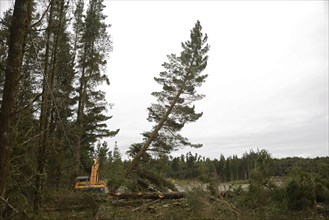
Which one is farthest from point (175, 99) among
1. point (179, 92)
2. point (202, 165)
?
point (202, 165)

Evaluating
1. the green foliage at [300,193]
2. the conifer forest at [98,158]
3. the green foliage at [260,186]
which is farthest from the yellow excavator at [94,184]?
the green foliage at [300,193]

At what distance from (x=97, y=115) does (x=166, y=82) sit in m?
5.80

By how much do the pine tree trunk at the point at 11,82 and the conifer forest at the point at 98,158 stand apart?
13 mm

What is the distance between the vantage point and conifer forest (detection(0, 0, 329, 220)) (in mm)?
4836

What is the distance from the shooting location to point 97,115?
70.8 ft

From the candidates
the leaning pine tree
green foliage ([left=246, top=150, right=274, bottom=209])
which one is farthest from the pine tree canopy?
green foliage ([left=246, top=150, right=274, bottom=209])

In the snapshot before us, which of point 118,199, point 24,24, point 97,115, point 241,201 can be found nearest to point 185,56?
point 97,115

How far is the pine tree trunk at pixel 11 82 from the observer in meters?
3.76

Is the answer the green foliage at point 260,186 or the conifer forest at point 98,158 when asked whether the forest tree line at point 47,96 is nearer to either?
the conifer forest at point 98,158

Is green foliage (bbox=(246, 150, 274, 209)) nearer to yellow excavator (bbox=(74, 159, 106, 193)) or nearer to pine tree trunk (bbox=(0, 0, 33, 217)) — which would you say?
yellow excavator (bbox=(74, 159, 106, 193))

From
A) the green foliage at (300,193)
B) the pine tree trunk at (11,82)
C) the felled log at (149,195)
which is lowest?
the felled log at (149,195)

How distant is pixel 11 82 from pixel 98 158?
9062 millimetres

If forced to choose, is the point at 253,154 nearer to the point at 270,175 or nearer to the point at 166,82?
the point at 270,175

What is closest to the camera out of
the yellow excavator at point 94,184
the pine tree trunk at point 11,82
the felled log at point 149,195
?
the pine tree trunk at point 11,82
